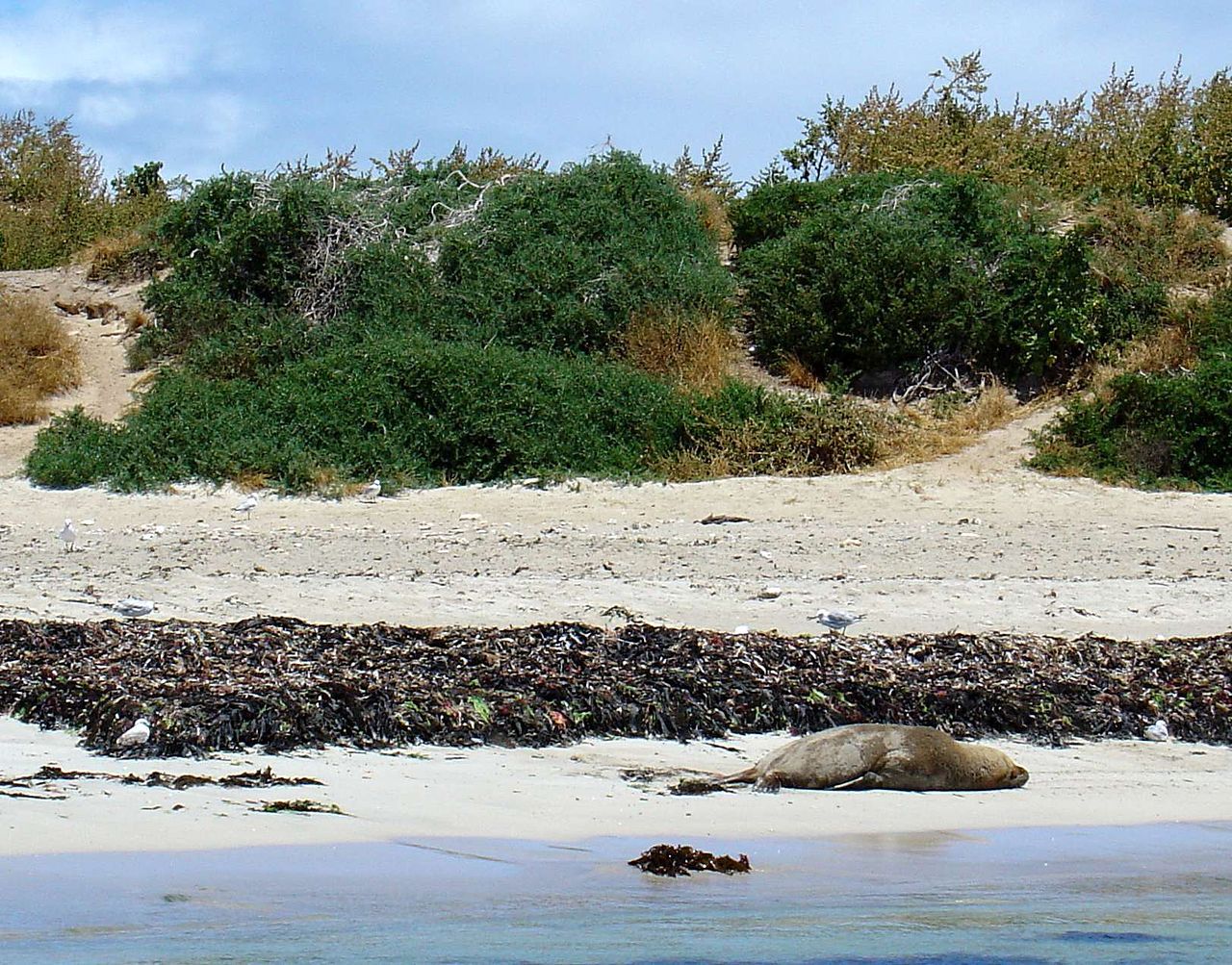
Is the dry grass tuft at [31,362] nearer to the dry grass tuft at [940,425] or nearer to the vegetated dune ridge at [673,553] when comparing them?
the vegetated dune ridge at [673,553]

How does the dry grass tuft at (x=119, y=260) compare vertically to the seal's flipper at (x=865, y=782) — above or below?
above

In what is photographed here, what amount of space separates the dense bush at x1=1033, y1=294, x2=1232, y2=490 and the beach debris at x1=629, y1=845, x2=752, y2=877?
10.7m

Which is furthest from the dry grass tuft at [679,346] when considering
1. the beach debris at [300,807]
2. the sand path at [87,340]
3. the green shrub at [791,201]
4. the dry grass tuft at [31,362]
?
the beach debris at [300,807]

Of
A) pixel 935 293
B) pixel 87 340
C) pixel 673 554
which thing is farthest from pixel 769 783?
pixel 87 340

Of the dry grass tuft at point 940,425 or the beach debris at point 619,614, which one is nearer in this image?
the beach debris at point 619,614

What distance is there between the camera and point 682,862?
461cm

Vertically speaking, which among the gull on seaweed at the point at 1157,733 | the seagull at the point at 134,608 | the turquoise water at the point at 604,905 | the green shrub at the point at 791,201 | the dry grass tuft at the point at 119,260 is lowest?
the turquoise water at the point at 604,905

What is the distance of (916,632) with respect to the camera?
8.84m

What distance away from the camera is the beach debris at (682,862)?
4566 mm

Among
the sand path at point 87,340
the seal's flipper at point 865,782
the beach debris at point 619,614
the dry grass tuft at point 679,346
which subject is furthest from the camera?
the dry grass tuft at point 679,346

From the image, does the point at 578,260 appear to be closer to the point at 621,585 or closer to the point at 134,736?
the point at 621,585

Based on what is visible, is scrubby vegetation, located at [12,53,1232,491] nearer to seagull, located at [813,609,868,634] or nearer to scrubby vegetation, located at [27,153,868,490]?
scrubby vegetation, located at [27,153,868,490]

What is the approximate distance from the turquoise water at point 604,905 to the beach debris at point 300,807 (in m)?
0.36

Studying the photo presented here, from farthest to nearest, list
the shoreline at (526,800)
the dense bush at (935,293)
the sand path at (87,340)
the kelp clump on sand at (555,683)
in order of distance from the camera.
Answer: the dense bush at (935,293) → the sand path at (87,340) → the kelp clump on sand at (555,683) → the shoreline at (526,800)
